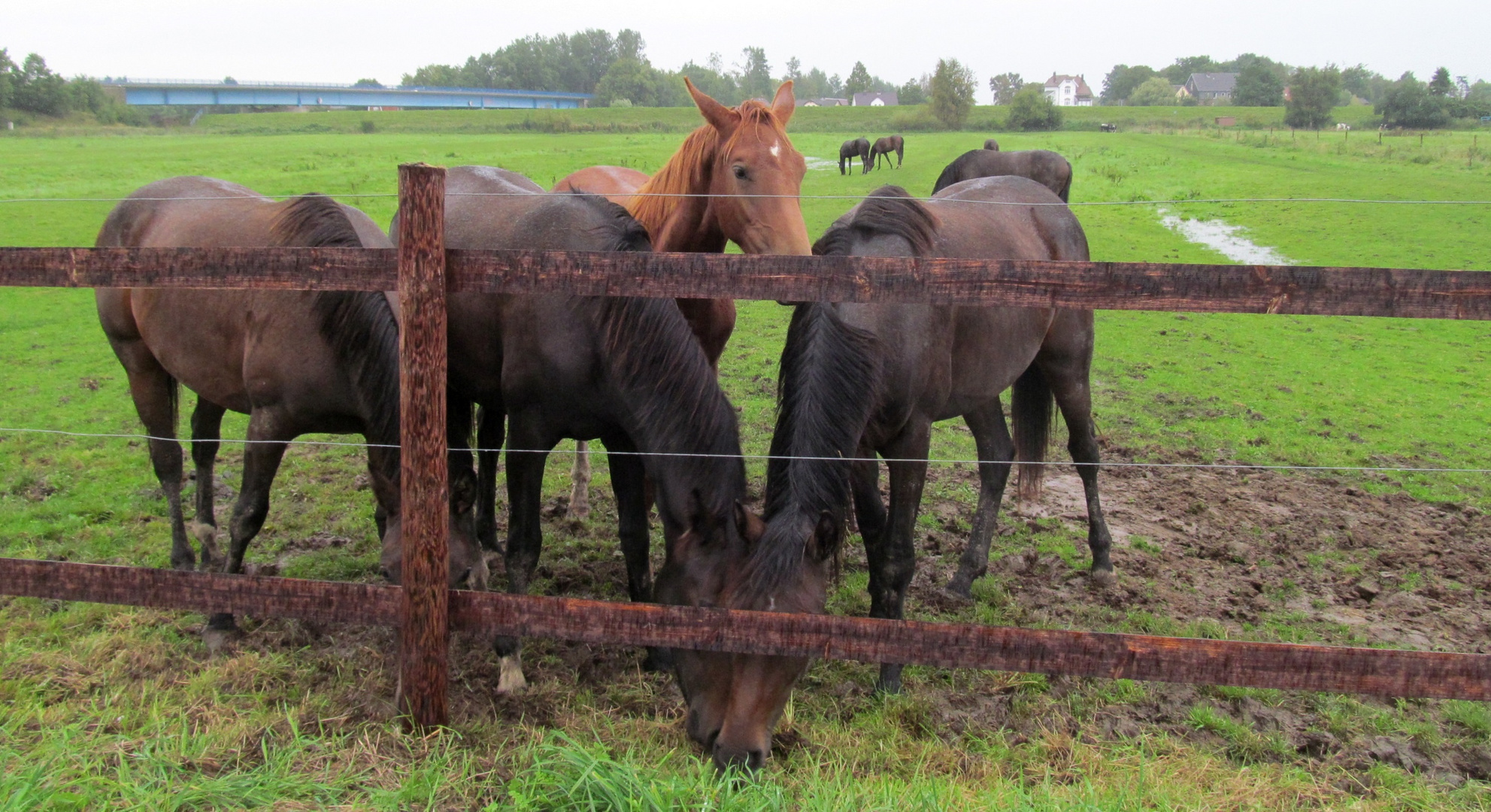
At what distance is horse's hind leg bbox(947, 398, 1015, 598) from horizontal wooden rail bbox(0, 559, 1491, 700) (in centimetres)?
219

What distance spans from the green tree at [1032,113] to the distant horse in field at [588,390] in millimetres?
46260

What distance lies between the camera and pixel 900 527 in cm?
365

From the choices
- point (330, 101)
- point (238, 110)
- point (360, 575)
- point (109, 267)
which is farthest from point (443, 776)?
point (330, 101)

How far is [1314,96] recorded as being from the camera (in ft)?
166

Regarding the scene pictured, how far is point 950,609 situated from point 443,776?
8.81ft

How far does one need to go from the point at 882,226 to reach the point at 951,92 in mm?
47752

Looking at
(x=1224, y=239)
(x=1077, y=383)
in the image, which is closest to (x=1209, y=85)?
(x=1224, y=239)

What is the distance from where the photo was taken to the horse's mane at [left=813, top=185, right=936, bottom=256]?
3.83m

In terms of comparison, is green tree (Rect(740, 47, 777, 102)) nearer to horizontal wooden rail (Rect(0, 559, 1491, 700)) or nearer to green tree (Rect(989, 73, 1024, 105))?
green tree (Rect(989, 73, 1024, 105))

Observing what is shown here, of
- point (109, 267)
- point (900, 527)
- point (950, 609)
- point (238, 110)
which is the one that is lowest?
point (950, 609)

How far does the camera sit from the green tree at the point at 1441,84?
161ft

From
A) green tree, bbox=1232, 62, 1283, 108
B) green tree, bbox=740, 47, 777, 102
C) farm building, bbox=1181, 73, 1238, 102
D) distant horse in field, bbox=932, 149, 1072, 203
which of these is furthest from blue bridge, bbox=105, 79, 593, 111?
farm building, bbox=1181, 73, 1238, 102

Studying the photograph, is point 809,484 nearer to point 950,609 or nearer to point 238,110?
point 950,609

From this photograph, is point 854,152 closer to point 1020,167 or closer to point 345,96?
point 1020,167
